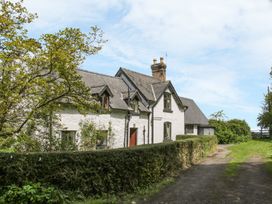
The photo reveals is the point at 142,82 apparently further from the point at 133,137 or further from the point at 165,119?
the point at 133,137

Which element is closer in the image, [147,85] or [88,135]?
[88,135]

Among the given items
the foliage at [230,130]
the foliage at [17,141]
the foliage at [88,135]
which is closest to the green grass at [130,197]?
the foliage at [17,141]

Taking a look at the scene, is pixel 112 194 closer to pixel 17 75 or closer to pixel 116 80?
pixel 17 75

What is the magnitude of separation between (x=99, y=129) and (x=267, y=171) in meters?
11.4

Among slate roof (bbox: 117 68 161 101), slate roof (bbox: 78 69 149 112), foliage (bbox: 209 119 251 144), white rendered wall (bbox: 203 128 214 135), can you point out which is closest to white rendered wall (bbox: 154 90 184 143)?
slate roof (bbox: 117 68 161 101)

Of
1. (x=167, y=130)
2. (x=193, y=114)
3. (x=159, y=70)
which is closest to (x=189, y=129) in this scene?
(x=193, y=114)

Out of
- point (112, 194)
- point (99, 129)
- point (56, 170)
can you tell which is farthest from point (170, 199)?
point (99, 129)

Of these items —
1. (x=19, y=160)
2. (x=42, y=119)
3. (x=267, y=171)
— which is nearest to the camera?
(x=19, y=160)

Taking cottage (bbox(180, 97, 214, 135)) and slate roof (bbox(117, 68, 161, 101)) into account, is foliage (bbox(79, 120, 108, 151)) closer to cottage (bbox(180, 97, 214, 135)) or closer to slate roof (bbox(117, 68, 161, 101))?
slate roof (bbox(117, 68, 161, 101))

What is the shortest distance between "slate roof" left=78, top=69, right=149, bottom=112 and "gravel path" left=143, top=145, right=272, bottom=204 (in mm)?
9526

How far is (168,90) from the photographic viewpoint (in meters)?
31.2

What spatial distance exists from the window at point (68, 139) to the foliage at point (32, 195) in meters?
8.36

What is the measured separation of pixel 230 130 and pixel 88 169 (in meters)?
35.5

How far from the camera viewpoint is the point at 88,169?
32.6 ft
